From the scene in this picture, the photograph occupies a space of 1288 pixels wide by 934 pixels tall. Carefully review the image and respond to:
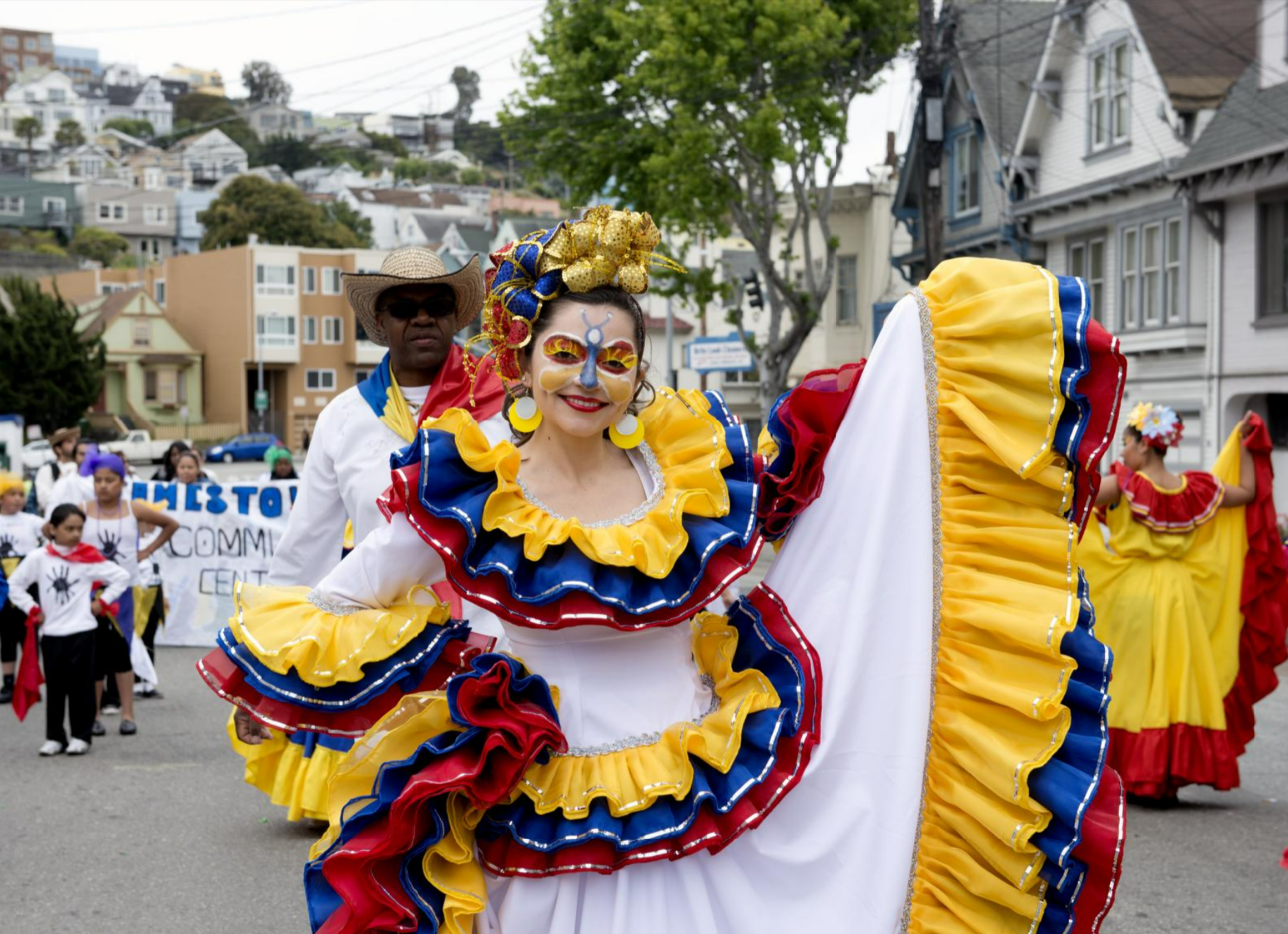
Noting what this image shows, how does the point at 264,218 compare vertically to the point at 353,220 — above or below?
below

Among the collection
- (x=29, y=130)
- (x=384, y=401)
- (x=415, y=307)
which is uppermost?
(x=29, y=130)

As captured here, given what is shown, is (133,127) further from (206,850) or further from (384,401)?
(384,401)

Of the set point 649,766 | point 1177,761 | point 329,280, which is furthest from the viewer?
point 329,280

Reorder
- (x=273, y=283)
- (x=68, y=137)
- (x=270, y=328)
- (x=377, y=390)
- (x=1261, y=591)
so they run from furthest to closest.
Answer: (x=68, y=137) → (x=273, y=283) → (x=270, y=328) → (x=1261, y=591) → (x=377, y=390)

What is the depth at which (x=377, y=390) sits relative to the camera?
6.00 meters

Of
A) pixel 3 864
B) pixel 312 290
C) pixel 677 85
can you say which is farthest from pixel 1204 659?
pixel 312 290

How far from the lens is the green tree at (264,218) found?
86.4 m

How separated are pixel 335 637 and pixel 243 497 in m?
12.4

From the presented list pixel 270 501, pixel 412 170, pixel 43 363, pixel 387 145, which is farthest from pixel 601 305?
pixel 387 145

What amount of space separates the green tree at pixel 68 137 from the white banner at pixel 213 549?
484 feet

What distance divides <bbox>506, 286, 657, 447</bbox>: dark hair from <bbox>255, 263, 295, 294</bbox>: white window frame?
6997cm

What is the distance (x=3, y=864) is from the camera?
6.85m

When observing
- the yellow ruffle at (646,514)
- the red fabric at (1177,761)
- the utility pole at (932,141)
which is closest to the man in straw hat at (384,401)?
the yellow ruffle at (646,514)

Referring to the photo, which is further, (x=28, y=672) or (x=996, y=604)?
(x=28, y=672)
